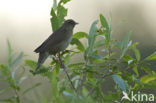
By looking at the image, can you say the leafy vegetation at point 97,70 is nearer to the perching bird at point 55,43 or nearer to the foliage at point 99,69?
the foliage at point 99,69

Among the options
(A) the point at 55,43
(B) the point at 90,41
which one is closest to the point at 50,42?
(A) the point at 55,43

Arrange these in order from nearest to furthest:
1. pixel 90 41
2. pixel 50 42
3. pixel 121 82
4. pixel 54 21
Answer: pixel 121 82, pixel 90 41, pixel 54 21, pixel 50 42

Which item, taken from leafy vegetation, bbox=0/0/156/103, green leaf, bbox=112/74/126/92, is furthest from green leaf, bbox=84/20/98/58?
green leaf, bbox=112/74/126/92

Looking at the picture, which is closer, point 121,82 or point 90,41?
point 121,82

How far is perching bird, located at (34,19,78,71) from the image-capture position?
5.51ft

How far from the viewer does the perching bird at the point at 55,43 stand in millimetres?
1679

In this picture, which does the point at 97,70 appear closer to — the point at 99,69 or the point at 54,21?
the point at 99,69

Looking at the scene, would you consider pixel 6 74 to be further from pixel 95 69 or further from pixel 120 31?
pixel 120 31

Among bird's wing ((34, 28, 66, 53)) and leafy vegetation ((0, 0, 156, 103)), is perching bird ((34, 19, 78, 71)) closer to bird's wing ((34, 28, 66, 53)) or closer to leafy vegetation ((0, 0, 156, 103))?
bird's wing ((34, 28, 66, 53))

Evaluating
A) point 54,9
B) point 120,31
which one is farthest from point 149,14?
point 54,9

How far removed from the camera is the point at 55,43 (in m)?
1.85

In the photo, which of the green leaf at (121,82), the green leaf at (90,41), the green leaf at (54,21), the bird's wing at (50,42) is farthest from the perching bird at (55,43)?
the green leaf at (121,82)

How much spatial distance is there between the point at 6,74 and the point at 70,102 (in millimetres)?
716

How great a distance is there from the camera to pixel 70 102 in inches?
30.1
